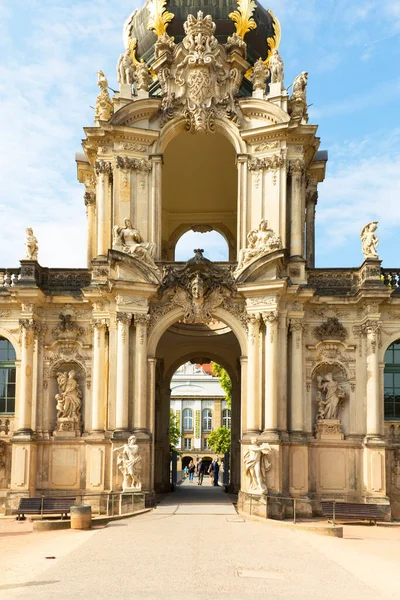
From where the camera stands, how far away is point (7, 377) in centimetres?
3081

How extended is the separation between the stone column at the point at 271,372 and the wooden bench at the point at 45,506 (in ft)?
22.4

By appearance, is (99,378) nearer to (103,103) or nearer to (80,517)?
(80,517)

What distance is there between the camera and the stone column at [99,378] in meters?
28.6

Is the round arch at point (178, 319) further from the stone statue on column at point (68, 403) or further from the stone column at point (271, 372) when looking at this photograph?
the stone statue on column at point (68, 403)

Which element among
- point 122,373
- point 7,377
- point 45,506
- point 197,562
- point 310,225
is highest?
point 310,225

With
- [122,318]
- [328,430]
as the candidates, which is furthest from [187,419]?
[122,318]

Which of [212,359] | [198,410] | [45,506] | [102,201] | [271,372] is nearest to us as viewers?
Result: [45,506]

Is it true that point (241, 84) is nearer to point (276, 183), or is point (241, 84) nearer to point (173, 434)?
point (276, 183)

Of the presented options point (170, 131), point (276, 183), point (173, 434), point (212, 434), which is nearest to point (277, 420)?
point (276, 183)

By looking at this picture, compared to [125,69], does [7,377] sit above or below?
below

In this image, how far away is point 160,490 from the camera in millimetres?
35375

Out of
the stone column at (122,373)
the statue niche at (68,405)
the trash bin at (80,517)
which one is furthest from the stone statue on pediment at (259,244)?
the trash bin at (80,517)

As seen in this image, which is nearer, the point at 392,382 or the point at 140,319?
the point at 140,319

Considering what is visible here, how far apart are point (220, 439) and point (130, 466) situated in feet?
186
